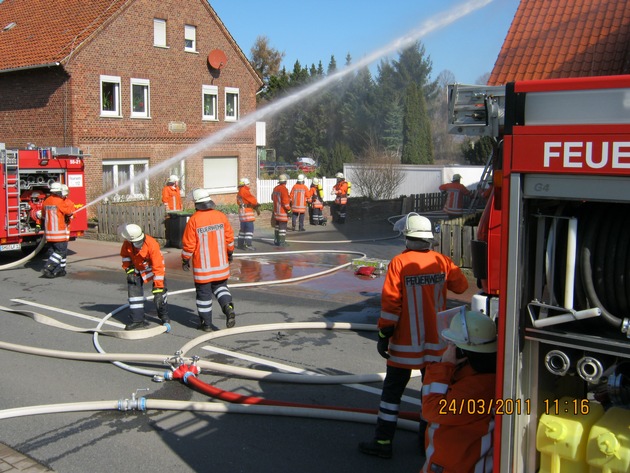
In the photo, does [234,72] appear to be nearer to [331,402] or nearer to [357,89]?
[331,402]

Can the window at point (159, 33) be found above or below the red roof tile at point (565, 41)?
above

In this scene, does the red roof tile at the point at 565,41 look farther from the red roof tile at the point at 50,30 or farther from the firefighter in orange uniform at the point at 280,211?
the red roof tile at the point at 50,30

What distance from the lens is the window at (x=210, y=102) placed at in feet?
86.5

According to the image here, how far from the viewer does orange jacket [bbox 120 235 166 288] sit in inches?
325

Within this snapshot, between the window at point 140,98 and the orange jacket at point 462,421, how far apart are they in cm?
2155

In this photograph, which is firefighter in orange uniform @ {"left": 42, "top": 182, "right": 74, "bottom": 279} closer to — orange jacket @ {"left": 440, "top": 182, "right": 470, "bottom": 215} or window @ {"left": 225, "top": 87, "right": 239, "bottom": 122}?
orange jacket @ {"left": 440, "top": 182, "right": 470, "bottom": 215}

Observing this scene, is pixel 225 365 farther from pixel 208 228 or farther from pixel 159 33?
pixel 159 33

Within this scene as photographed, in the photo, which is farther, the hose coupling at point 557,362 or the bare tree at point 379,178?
the bare tree at point 379,178

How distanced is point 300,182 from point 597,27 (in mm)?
9657

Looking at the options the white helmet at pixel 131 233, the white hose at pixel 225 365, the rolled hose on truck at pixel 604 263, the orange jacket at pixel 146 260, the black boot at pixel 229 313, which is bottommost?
the white hose at pixel 225 365

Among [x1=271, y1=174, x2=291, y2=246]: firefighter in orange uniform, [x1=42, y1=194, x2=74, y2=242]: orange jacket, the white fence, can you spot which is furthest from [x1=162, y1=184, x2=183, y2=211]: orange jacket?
the white fence

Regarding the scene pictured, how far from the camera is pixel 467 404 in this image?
3.28 metres

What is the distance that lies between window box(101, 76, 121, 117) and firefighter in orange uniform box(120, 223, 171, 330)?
15103 mm

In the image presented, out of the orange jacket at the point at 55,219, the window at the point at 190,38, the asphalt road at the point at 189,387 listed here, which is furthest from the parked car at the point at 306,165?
the asphalt road at the point at 189,387
